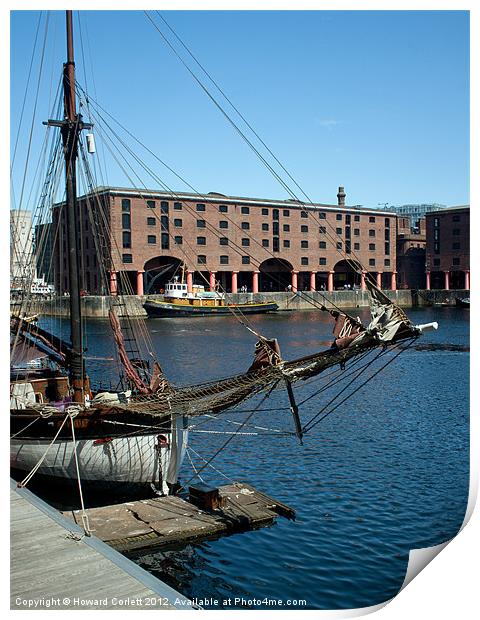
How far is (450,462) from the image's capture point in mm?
20812

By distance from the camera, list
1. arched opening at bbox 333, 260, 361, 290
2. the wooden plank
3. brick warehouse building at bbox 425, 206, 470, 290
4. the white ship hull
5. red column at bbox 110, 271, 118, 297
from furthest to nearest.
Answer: arched opening at bbox 333, 260, 361, 290
brick warehouse building at bbox 425, 206, 470, 290
red column at bbox 110, 271, 118, 297
the white ship hull
the wooden plank

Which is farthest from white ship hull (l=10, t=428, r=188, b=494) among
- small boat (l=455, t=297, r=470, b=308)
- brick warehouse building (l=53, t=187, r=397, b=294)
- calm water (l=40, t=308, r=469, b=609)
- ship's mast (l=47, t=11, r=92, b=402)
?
small boat (l=455, t=297, r=470, b=308)

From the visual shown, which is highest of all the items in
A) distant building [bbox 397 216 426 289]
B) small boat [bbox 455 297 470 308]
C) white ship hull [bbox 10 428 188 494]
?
distant building [bbox 397 216 426 289]

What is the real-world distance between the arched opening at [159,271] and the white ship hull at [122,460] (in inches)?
2703

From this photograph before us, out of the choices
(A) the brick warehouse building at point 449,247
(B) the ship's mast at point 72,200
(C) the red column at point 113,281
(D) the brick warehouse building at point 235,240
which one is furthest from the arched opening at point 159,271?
(B) the ship's mast at point 72,200

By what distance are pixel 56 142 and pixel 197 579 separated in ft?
47.3

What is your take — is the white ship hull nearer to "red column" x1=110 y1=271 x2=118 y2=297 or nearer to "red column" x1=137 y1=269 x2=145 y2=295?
"red column" x1=110 y1=271 x2=118 y2=297

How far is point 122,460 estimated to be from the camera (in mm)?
18062

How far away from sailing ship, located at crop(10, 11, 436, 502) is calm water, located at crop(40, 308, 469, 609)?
1.27m

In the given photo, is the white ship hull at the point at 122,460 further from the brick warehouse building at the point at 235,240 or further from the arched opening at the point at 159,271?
the arched opening at the point at 159,271

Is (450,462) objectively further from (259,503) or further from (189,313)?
(189,313)

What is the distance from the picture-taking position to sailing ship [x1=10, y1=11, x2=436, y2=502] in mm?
A: 13242

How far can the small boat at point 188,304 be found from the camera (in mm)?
86812

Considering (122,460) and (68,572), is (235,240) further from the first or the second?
(68,572)
